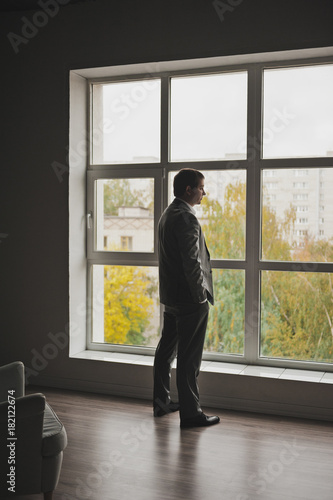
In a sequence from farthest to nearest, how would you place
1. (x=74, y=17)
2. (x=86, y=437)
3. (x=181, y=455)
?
(x=74, y=17) → (x=86, y=437) → (x=181, y=455)

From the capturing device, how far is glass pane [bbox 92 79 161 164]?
14.9ft

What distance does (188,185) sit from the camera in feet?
12.3

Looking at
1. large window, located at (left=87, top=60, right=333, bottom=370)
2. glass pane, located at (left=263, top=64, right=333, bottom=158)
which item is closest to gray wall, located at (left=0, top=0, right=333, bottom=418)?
large window, located at (left=87, top=60, right=333, bottom=370)

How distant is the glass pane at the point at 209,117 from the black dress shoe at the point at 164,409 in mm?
1925

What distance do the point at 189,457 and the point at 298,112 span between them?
2557 mm

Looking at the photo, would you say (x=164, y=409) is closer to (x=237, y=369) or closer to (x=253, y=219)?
(x=237, y=369)

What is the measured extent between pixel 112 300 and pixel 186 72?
1998 mm

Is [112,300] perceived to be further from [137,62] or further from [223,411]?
[137,62]

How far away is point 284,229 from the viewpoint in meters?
4.16

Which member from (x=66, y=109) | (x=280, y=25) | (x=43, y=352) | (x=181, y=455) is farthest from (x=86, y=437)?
(x=280, y=25)
